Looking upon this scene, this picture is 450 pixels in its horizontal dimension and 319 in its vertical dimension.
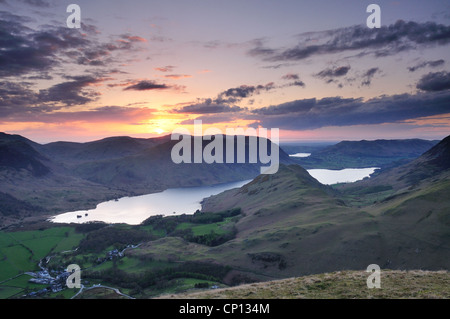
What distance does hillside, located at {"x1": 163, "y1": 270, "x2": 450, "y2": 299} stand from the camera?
85.1ft

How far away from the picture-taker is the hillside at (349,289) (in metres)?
26.0

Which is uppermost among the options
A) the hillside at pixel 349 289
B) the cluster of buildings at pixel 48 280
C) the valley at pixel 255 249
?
the hillside at pixel 349 289

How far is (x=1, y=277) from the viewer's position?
356ft

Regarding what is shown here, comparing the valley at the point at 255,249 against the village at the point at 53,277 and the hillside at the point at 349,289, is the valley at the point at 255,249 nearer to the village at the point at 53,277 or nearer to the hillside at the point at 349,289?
the village at the point at 53,277

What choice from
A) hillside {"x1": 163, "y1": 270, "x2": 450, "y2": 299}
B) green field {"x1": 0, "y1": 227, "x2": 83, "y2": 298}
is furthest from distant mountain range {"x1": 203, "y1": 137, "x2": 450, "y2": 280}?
green field {"x1": 0, "y1": 227, "x2": 83, "y2": 298}

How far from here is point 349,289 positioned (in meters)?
28.7

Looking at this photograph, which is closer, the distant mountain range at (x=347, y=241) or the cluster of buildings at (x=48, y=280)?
the distant mountain range at (x=347, y=241)

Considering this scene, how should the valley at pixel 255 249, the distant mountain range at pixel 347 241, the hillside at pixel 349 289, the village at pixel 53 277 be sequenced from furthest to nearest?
the village at pixel 53 277 < the valley at pixel 255 249 < the distant mountain range at pixel 347 241 < the hillside at pixel 349 289

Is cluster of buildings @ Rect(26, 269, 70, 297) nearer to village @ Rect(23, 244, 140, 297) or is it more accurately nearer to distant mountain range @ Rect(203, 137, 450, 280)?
village @ Rect(23, 244, 140, 297)

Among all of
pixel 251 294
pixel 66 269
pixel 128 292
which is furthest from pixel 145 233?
pixel 251 294

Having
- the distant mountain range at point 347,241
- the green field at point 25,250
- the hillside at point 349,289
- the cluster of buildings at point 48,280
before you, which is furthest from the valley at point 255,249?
the hillside at point 349,289

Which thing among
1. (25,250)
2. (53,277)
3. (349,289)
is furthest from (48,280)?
(349,289)
